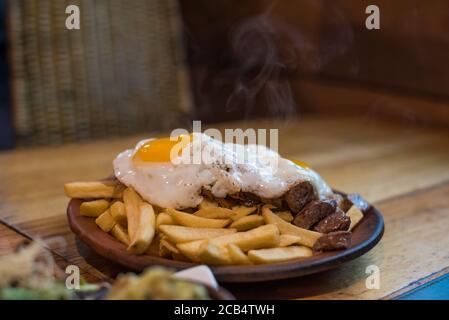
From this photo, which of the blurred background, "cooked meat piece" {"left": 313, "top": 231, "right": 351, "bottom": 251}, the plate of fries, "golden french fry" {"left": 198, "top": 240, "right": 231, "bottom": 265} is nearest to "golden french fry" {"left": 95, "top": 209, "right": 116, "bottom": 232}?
the plate of fries

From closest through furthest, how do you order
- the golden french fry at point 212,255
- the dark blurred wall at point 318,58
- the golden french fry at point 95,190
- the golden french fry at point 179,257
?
1. the golden french fry at point 212,255
2. the golden french fry at point 179,257
3. the golden french fry at point 95,190
4. the dark blurred wall at point 318,58

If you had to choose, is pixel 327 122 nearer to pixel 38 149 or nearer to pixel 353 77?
pixel 353 77

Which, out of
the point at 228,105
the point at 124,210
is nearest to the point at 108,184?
the point at 124,210

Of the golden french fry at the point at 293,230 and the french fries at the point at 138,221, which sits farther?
the golden french fry at the point at 293,230

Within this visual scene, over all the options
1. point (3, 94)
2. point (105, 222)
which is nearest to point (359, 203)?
point (105, 222)

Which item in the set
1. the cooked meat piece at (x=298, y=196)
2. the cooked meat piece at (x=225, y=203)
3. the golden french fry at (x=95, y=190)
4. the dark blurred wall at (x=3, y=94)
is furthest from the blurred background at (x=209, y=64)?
the cooked meat piece at (x=298, y=196)

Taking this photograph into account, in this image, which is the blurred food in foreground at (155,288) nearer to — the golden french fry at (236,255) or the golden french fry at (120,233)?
the golden french fry at (236,255)

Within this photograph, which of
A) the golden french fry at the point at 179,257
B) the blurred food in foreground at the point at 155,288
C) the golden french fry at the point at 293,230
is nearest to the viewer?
the blurred food in foreground at the point at 155,288
